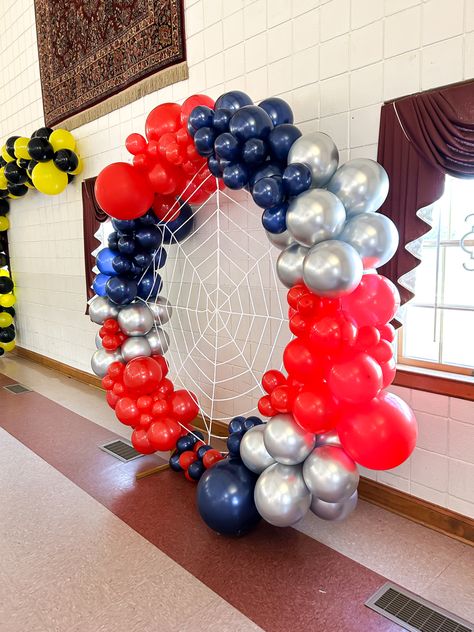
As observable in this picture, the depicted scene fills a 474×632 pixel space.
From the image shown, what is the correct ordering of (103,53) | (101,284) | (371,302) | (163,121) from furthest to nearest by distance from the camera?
(103,53), (101,284), (163,121), (371,302)

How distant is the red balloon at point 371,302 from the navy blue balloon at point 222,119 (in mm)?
937

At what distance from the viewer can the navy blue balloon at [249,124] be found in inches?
81.2

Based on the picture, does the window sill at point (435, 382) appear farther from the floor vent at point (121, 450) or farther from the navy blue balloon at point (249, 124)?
the floor vent at point (121, 450)

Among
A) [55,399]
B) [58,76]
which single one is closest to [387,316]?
[55,399]

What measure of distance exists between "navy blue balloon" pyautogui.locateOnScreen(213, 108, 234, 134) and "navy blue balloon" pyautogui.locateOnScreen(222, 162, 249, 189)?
18 cm

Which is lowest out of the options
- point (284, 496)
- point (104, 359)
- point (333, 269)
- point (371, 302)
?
point (284, 496)

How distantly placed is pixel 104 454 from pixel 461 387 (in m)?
2.24

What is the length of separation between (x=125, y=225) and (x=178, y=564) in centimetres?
183

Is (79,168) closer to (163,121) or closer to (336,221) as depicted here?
(163,121)

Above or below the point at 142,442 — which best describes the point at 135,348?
above

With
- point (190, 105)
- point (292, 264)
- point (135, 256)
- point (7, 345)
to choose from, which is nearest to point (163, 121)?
point (190, 105)

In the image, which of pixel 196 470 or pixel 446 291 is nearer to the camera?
pixel 446 291

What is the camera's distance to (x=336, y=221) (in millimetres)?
1857

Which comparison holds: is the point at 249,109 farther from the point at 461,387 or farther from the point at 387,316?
the point at 461,387
